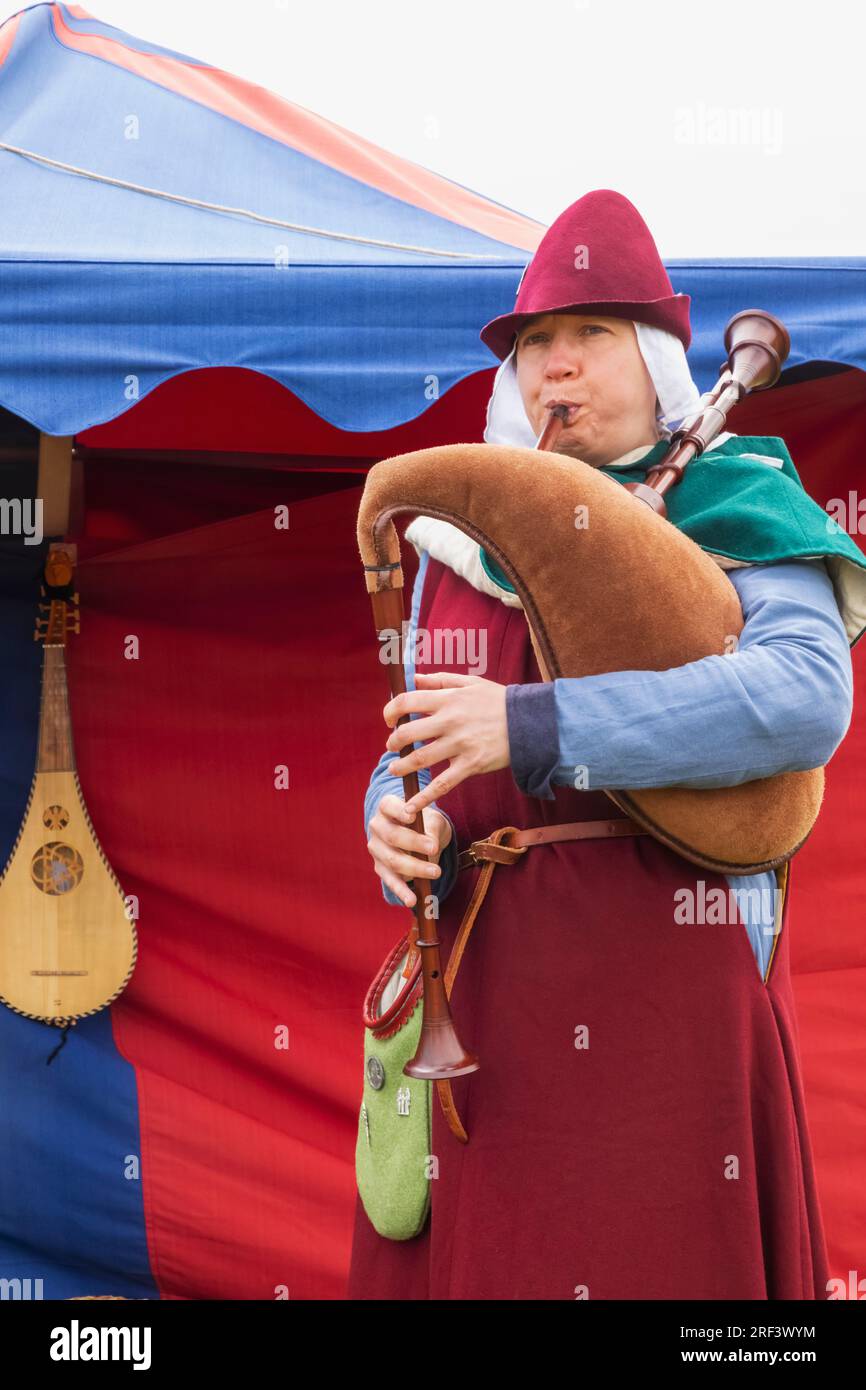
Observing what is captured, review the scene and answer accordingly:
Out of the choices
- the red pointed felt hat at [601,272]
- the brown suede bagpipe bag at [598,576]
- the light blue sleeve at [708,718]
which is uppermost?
the red pointed felt hat at [601,272]

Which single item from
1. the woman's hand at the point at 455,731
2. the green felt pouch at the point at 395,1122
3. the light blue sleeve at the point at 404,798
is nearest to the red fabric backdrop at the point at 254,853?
the light blue sleeve at the point at 404,798

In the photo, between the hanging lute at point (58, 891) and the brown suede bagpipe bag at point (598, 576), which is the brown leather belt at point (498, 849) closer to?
the brown suede bagpipe bag at point (598, 576)

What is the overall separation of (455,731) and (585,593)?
7.0 inches

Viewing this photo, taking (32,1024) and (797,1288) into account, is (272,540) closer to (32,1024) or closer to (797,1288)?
(32,1024)

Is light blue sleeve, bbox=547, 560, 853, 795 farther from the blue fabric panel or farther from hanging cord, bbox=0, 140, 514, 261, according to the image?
the blue fabric panel

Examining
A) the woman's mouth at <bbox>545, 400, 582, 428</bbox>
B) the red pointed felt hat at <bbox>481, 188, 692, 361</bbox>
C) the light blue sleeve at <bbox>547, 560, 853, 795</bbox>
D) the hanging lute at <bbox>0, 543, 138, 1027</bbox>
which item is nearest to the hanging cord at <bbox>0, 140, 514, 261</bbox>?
the hanging lute at <bbox>0, 543, 138, 1027</bbox>

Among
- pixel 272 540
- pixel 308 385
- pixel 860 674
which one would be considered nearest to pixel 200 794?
pixel 272 540

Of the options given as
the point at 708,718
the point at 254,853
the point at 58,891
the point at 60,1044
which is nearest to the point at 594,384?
the point at 708,718

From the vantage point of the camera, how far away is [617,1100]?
56.3 inches

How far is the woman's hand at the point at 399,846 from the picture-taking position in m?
1.39

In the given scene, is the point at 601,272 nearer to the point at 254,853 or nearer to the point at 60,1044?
the point at 254,853

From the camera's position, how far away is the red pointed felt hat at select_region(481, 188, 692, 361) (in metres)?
1.53

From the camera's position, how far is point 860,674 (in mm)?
2748

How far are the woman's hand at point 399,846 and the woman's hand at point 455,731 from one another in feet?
0.23
